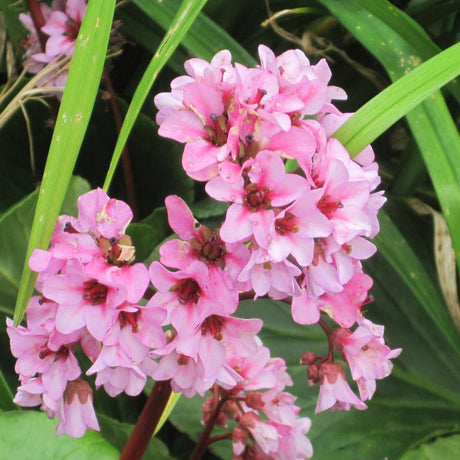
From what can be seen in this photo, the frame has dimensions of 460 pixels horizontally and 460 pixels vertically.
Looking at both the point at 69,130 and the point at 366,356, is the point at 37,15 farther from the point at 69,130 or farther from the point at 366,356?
the point at 366,356

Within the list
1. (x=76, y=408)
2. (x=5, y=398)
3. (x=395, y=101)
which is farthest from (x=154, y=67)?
(x=5, y=398)

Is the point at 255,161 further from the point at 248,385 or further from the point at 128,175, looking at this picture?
the point at 128,175

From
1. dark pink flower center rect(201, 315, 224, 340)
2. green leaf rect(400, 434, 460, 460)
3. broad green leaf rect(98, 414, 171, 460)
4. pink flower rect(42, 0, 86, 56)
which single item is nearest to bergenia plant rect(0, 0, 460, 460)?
dark pink flower center rect(201, 315, 224, 340)

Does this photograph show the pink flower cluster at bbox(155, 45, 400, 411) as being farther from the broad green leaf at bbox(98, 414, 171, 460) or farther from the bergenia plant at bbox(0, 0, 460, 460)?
the broad green leaf at bbox(98, 414, 171, 460)

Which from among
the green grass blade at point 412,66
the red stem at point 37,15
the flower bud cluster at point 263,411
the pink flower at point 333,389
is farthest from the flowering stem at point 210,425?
the red stem at point 37,15

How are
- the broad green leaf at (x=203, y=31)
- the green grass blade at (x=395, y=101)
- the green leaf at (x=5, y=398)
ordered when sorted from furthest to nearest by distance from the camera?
the broad green leaf at (x=203, y=31)
the green leaf at (x=5, y=398)
the green grass blade at (x=395, y=101)

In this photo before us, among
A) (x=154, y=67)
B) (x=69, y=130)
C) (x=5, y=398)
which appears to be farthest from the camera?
(x=5, y=398)

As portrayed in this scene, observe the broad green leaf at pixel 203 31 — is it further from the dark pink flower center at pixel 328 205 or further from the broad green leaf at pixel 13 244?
the dark pink flower center at pixel 328 205
